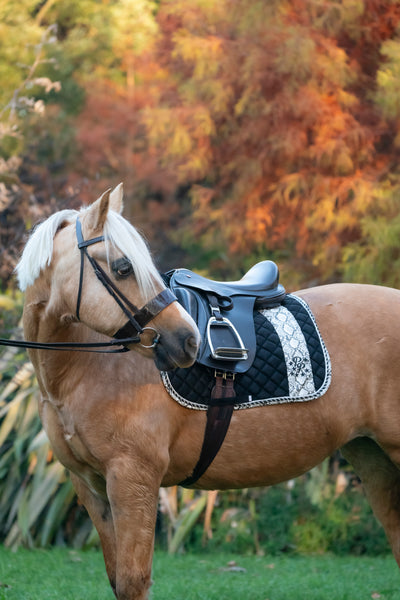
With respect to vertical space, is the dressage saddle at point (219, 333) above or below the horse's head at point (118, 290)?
below

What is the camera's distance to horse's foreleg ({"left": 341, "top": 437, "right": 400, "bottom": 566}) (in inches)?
133

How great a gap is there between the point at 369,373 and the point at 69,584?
94.7 inches

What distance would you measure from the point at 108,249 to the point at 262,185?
253 inches

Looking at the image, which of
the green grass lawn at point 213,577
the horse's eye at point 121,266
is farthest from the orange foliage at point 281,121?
the horse's eye at point 121,266

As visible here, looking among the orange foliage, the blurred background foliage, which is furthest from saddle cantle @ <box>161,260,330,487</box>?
the orange foliage

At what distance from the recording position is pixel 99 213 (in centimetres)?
260

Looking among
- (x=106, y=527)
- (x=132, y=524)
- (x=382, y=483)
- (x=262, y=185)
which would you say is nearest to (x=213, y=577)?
(x=382, y=483)

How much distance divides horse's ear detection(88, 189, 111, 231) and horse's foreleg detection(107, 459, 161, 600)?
0.92m

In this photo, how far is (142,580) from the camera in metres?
2.68

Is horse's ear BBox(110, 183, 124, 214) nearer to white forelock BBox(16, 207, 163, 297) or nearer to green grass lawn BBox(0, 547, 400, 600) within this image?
white forelock BBox(16, 207, 163, 297)

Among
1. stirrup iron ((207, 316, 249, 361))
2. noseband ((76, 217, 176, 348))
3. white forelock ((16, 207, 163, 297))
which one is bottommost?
stirrup iron ((207, 316, 249, 361))

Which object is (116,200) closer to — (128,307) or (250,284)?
(128,307)

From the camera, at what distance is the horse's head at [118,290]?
99.7 inches

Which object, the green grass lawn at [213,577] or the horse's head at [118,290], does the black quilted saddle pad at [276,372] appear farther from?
the green grass lawn at [213,577]
